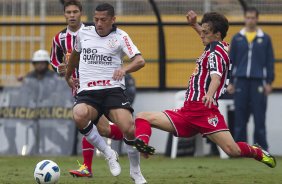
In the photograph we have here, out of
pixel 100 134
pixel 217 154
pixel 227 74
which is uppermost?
pixel 227 74

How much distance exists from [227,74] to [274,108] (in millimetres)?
7109

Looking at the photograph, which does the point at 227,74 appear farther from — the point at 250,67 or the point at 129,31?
the point at 129,31

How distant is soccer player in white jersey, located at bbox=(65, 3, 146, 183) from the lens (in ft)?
37.3

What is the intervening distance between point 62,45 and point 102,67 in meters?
1.72

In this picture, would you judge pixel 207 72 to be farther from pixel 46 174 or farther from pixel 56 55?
pixel 56 55

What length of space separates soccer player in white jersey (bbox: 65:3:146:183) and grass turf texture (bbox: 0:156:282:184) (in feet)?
2.90

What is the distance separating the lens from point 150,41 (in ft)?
60.1

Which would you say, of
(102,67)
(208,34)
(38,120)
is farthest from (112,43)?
(38,120)

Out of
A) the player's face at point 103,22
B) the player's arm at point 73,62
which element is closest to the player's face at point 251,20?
the player's arm at point 73,62

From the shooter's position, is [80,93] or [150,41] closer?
[80,93]

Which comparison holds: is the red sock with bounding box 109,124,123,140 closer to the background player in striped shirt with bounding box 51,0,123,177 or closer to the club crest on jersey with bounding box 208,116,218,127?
the background player in striped shirt with bounding box 51,0,123,177

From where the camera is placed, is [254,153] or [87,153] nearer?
[254,153]

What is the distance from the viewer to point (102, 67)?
11.5 m

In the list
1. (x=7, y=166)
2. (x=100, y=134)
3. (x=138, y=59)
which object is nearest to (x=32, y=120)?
(x=7, y=166)
